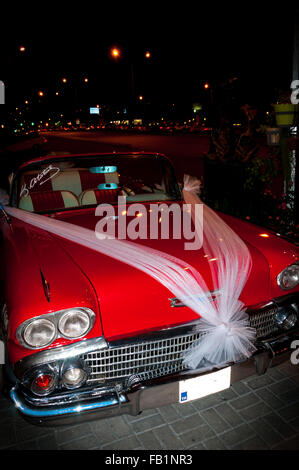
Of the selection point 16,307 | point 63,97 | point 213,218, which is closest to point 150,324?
point 16,307

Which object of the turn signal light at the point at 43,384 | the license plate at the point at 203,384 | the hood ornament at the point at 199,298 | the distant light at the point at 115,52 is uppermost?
the distant light at the point at 115,52

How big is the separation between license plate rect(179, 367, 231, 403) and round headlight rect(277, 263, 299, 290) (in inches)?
28.1

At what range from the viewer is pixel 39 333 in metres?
2.05

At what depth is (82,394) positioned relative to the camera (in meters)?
2.11

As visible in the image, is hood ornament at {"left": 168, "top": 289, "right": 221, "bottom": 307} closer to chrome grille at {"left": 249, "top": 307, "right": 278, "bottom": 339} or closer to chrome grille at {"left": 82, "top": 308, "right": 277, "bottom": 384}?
chrome grille at {"left": 82, "top": 308, "right": 277, "bottom": 384}

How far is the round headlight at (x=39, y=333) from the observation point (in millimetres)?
2039

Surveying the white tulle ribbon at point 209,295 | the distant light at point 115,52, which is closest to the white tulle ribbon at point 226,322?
the white tulle ribbon at point 209,295

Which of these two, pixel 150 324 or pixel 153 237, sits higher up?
pixel 153 237

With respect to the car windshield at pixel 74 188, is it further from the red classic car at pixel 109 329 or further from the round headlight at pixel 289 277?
the round headlight at pixel 289 277

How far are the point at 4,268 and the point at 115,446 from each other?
140 cm

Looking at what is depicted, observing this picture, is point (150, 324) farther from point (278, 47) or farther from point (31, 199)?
point (278, 47)

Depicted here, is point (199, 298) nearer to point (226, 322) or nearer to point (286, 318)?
point (226, 322)

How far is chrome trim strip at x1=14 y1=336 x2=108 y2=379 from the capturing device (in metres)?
2.03
